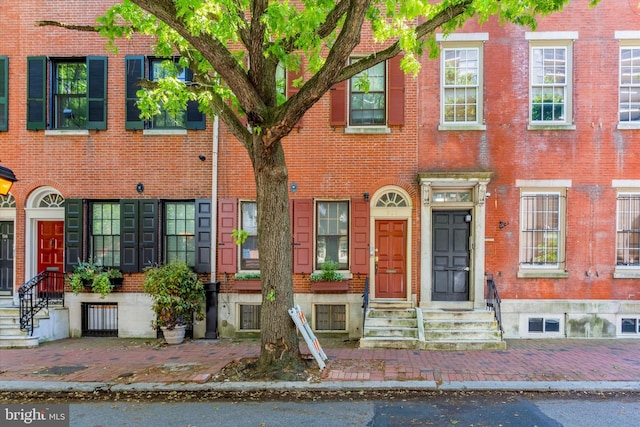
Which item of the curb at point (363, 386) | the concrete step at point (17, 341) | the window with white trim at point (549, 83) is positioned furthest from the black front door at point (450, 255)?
the concrete step at point (17, 341)

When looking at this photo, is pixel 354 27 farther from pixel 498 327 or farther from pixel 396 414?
pixel 498 327

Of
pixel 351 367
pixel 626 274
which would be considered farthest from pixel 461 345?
pixel 626 274

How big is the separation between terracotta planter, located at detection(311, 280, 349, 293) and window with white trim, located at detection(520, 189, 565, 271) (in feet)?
15.0

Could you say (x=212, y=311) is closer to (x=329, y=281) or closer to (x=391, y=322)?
(x=329, y=281)

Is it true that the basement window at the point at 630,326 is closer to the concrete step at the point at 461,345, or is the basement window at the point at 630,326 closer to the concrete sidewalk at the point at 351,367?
the concrete sidewalk at the point at 351,367

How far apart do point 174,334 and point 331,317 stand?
3903mm

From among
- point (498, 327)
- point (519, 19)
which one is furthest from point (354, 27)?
point (498, 327)

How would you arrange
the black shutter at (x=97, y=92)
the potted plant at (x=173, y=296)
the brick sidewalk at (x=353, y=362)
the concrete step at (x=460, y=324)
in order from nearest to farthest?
the brick sidewalk at (x=353, y=362) < the concrete step at (x=460, y=324) < the potted plant at (x=173, y=296) < the black shutter at (x=97, y=92)

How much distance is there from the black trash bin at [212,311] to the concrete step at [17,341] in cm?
404

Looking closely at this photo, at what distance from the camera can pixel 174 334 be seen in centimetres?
1062

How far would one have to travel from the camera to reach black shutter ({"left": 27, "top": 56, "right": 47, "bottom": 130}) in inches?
455

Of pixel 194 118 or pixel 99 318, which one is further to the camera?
pixel 99 318

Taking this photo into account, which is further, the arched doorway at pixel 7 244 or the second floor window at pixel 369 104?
the arched doorway at pixel 7 244

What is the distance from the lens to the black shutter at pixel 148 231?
449 inches
